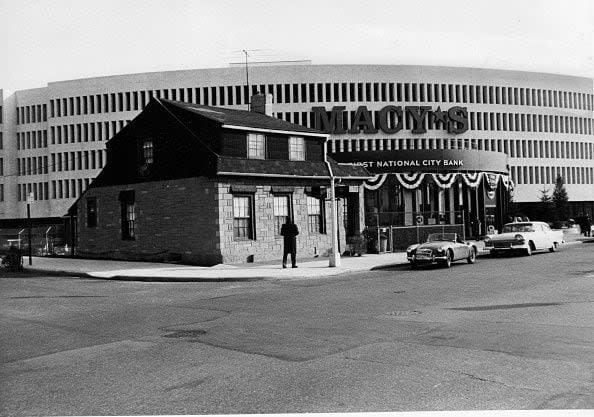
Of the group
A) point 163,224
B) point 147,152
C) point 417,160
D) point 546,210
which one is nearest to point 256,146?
point 163,224

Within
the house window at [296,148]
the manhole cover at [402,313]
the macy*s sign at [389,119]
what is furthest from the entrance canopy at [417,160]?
the macy*s sign at [389,119]

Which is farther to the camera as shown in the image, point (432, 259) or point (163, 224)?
point (163, 224)

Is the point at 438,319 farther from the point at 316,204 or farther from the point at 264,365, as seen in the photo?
the point at 316,204

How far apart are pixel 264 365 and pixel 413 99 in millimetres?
75377

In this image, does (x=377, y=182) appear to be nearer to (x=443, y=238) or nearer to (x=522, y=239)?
(x=522, y=239)

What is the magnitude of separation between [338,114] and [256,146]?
2000 inches

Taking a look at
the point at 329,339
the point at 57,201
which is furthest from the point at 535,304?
the point at 57,201

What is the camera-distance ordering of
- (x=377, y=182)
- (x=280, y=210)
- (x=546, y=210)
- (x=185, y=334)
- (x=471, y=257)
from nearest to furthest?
(x=185, y=334) → (x=471, y=257) → (x=280, y=210) → (x=377, y=182) → (x=546, y=210)

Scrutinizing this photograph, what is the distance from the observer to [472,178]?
131 ft

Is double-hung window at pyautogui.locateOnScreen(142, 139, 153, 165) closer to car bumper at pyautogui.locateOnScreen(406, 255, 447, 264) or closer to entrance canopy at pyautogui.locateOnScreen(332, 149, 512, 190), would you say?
entrance canopy at pyautogui.locateOnScreen(332, 149, 512, 190)

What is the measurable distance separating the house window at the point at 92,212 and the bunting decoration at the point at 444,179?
1987 centimetres

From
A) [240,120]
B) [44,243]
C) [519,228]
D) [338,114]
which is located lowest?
[44,243]

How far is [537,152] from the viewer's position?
8475 centimetres

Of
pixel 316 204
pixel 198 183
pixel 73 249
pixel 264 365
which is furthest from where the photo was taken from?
pixel 73 249
